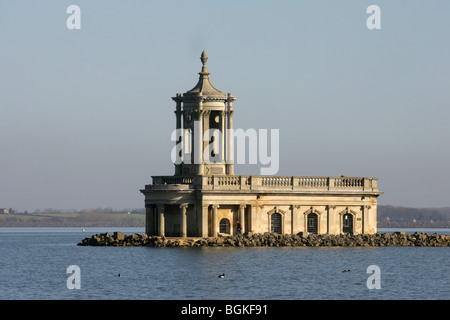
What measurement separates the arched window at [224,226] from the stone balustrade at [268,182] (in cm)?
240

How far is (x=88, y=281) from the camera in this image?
58.9 meters

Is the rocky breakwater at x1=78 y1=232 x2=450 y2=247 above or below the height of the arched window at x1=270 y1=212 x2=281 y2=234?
below

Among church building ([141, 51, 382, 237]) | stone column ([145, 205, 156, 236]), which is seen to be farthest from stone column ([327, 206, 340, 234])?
stone column ([145, 205, 156, 236])

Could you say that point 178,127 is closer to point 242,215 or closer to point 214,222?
point 214,222

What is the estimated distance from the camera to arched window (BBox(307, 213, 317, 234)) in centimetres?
8138

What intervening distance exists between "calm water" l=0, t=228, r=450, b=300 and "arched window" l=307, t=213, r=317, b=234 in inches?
153

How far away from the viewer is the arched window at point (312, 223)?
81.4 m

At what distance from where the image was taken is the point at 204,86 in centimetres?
8219

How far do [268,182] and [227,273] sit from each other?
18.5 metres

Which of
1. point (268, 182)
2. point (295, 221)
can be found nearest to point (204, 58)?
point (268, 182)

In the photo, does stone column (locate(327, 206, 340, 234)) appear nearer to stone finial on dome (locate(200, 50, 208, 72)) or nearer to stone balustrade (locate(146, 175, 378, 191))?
stone balustrade (locate(146, 175, 378, 191))

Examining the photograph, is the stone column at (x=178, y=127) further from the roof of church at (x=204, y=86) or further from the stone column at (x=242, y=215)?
the stone column at (x=242, y=215)
